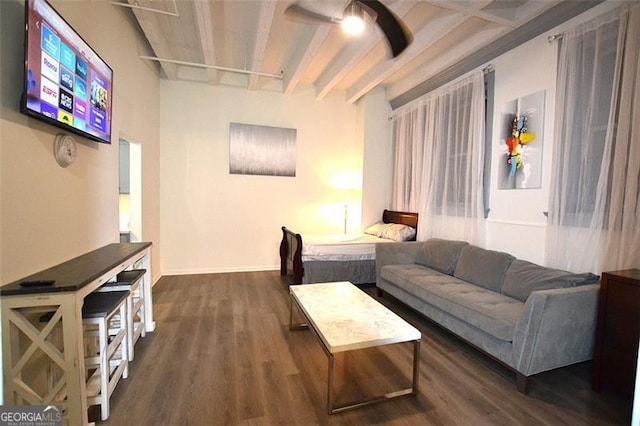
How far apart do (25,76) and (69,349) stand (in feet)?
4.42

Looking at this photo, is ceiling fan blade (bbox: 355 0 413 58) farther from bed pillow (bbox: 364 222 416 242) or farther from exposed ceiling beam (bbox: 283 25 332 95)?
bed pillow (bbox: 364 222 416 242)

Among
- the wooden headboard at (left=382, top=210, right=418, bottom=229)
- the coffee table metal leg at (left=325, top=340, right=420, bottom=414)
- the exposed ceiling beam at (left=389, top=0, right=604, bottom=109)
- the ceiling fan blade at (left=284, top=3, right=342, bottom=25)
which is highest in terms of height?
the exposed ceiling beam at (left=389, top=0, right=604, bottom=109)

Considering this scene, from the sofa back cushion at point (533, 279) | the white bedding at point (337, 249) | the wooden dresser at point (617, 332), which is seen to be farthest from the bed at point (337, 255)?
the wooden dresser at point (617, 332)

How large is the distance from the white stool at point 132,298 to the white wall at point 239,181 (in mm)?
2075

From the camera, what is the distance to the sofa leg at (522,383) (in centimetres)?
185

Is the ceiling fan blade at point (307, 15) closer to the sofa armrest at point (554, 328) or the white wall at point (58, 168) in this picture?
the white wall at point (58, 168)

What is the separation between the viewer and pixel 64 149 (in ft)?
5.98

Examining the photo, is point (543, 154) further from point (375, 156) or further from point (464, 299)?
point (375, 156)

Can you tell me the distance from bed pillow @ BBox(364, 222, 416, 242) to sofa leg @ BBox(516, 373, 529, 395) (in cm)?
226

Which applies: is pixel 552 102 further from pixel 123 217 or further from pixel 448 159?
pixel 123 217

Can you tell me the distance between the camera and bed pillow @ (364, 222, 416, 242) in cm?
405

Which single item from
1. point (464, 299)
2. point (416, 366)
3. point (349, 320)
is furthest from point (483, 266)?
point (349, 320)

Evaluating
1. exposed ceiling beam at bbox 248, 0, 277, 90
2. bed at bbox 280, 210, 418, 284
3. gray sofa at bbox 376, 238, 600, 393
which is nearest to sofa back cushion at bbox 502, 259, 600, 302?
gray sofa at bbox 376, 238, 600, 393

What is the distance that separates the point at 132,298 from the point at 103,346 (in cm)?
67
